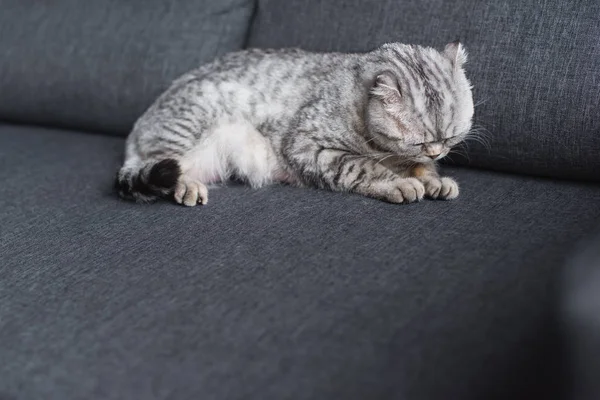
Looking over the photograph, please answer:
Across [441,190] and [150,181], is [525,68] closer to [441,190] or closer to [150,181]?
[441,190]

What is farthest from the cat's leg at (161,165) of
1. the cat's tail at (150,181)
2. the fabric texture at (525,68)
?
the fabric texture at (525,68)

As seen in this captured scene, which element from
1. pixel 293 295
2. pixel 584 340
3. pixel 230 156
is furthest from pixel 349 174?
pixel 584 340

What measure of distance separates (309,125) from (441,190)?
0.41m

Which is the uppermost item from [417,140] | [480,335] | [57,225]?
[417,140]

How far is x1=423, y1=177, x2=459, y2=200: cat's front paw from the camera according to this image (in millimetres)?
1615

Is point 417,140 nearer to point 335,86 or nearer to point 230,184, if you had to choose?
point 335,86

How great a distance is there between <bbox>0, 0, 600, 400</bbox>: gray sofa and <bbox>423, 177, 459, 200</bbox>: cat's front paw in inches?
1.1

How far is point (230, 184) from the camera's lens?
1896 mm

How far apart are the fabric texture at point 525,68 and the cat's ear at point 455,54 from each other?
6cm

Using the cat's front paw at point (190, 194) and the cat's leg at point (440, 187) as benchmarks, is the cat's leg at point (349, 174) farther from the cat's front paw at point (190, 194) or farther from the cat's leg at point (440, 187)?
the cat's front paw at point (190, 194)

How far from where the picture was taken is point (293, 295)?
3.90ft

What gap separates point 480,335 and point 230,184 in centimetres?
98

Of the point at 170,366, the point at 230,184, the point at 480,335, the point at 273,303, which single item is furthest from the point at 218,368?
the point at 230,184

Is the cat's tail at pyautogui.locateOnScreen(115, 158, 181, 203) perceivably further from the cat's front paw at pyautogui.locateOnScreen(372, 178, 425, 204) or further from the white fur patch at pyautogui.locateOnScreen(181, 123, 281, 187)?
the cat's front paw at pyautogui.locateOnScreen(372, 178, 425, 204)
